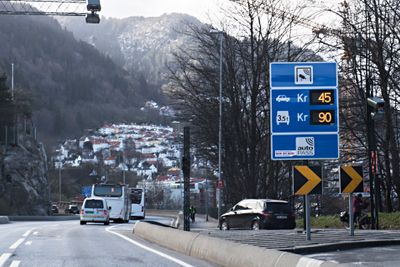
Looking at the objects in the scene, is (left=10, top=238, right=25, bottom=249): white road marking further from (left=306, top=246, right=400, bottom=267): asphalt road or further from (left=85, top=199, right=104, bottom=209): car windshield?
(left=85, top=199, right=104, bottom=209): car windshield

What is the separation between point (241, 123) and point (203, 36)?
5.82 meters

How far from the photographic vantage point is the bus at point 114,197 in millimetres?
52250

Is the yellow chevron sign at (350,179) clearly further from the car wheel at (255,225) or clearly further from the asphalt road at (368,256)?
the car wheel at (255,225)

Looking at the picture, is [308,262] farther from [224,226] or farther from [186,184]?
[224,226]

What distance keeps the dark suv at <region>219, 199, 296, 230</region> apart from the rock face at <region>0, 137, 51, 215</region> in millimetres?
42136

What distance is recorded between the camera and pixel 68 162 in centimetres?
14450

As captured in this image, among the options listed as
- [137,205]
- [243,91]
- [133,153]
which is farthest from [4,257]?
[133,153]

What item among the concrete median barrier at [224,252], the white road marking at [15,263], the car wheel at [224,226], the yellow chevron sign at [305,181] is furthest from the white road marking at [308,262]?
the car wheel at [224,226]

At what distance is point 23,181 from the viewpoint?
255 ft

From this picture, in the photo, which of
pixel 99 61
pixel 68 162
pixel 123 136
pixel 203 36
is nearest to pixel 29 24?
pixel 99 61

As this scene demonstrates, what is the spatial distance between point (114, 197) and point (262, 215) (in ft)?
79.4

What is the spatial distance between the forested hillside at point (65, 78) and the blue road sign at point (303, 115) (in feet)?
451

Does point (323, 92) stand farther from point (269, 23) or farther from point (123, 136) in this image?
point (123, 136)

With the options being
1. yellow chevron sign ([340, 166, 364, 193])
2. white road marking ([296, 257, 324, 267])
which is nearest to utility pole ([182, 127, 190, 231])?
yellow chevron sign ([340, 166, 364, 193])
